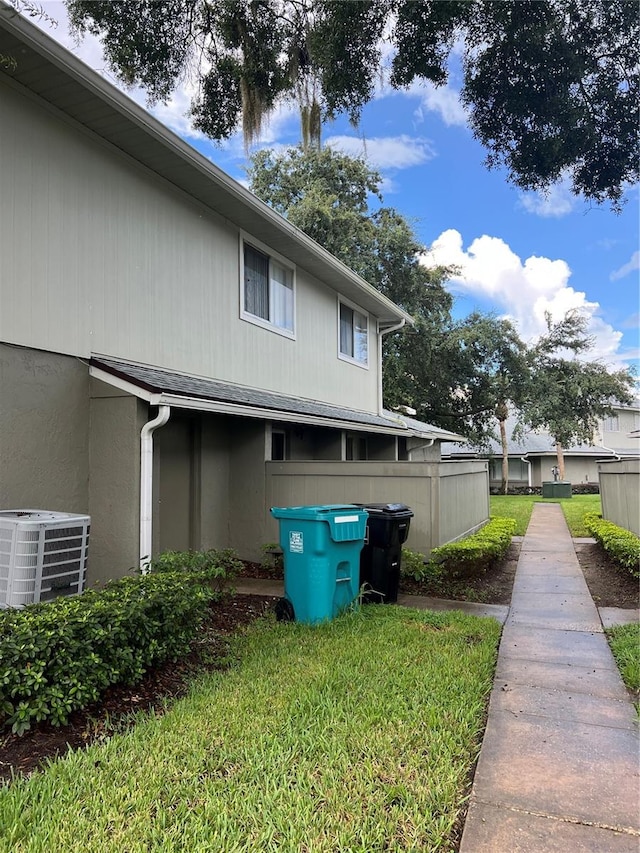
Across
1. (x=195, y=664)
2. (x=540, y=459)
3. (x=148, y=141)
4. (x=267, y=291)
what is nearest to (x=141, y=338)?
(x=148, y=141)

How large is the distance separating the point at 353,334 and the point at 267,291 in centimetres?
443

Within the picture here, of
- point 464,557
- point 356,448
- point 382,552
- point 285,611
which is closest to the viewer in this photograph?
point 285,611

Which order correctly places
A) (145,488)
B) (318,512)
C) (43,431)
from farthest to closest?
1. (145,488)
2. (43,431)
3. (318,512)

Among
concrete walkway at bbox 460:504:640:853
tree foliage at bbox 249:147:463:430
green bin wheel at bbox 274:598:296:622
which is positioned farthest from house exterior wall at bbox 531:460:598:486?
green bin wheel at bbox 274:598:296:622

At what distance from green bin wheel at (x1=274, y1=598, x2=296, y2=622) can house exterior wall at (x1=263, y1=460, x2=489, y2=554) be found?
9.55ft

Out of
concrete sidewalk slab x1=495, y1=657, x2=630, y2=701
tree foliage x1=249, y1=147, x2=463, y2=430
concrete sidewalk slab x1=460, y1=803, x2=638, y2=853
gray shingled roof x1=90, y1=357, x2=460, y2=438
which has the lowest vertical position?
concrete sidewalk slab x1=460, y1=803, x2=638, y2=853

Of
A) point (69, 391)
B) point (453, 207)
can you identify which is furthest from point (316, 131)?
point (453, 207)

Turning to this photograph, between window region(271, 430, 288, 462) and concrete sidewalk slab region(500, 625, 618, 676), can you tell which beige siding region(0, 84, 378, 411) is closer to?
window region(271, 430, 288, 462)

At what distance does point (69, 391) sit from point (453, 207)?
13.7 meters

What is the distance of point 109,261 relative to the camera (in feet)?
23.1

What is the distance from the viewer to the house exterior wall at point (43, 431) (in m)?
5.71

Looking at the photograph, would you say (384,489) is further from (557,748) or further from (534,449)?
(534,449)

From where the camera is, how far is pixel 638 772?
323 cm

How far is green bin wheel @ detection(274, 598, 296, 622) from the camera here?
19.4 ft
